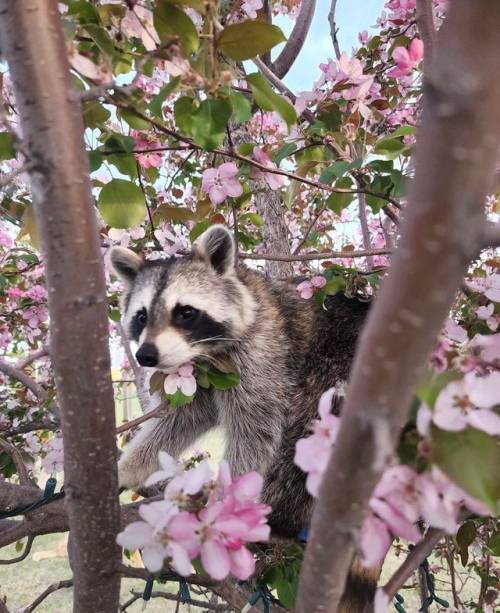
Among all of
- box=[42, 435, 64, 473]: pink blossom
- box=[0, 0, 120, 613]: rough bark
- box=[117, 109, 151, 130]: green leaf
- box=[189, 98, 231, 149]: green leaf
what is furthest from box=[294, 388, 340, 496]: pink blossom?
box=[42, 435, 64, 473]: pink blossom

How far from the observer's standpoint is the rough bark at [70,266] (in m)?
0.81

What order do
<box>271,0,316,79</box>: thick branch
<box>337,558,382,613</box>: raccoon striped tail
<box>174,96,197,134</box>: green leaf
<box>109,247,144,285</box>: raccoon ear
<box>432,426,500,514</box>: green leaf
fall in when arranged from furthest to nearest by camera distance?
1. <box>271,0,316,79</box>: thick branch
2. <box>109,247,144,285</box>: raccoon ear
3. <box>337,558,382,613</box>: raccoon striped tail
4. <box>174,96,197,134</box>: green leaf
5. <box>432,426,500,514</box>: green leaf

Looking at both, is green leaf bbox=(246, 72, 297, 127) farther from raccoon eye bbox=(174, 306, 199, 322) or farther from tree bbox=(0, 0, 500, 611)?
raccoon eye bbox=(174, 306, 199, 322)

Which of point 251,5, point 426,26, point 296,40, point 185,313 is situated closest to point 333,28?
point 296,40

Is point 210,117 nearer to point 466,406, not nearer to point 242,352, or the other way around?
point 466,406

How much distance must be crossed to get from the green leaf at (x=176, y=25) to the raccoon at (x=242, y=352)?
108 centimetres

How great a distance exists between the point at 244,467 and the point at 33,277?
2.34 metres

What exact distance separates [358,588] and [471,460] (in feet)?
4.02

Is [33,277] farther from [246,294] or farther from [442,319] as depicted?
[442,319]

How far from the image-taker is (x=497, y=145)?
427mm

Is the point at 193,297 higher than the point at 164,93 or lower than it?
lower

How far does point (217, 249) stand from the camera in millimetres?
2352

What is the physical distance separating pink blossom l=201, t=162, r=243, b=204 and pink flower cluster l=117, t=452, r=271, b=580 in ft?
3.95

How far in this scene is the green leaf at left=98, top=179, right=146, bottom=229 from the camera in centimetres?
136
